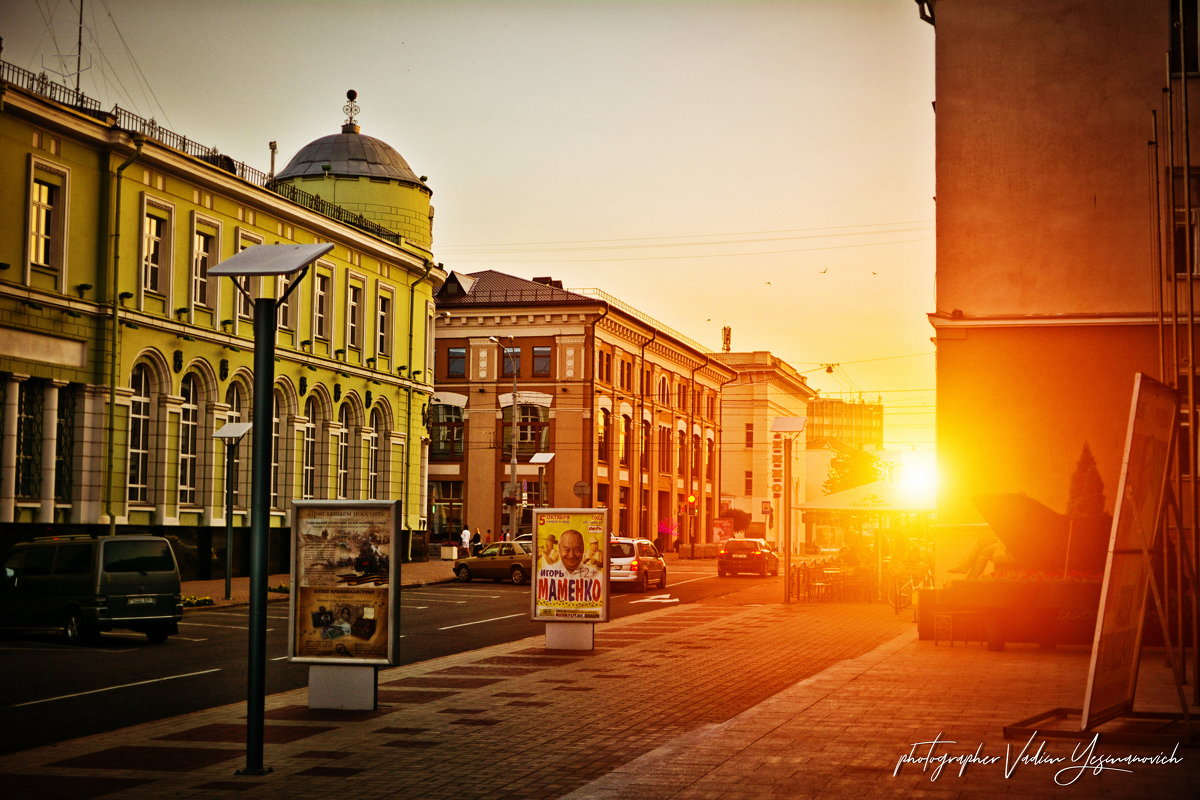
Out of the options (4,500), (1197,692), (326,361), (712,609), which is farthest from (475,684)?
(326,361)

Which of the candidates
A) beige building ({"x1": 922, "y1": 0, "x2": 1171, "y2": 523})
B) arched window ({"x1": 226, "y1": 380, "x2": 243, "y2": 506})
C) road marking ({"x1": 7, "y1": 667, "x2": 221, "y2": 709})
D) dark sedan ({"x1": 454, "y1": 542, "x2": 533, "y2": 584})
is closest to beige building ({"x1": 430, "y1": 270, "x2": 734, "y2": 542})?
dark sedan ({"x1": 454, "y1": 542, "x2": 533, "y2": 584})

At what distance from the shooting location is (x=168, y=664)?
62.8ft

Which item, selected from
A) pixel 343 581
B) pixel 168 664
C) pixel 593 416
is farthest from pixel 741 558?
pixel 343 581

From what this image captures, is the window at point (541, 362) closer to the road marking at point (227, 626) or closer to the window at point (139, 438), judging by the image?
the window at point (139, 438)

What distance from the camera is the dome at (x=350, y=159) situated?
54438mm

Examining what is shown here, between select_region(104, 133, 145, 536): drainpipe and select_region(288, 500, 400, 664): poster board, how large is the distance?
2451 cm

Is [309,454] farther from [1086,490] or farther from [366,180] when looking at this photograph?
[1086,490]

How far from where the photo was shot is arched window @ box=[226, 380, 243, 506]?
4266 centimetres

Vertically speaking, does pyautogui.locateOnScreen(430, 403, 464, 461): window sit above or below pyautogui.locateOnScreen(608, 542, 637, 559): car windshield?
above

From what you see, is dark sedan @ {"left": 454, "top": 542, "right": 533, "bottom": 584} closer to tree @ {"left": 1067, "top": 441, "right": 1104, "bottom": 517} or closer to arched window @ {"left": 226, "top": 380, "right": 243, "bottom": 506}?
arched window @ {"left": 226, "top": 380, "right": 243, "bottom": 506}

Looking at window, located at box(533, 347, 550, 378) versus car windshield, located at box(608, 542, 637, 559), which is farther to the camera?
window, located at box(533, 347, 550, 378)

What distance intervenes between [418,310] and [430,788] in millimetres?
46456

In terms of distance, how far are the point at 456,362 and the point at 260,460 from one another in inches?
2546

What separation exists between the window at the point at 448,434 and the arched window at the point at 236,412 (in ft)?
99.4
